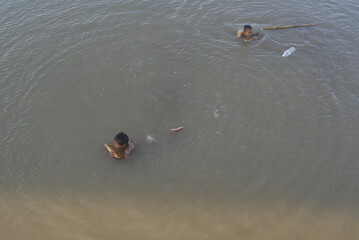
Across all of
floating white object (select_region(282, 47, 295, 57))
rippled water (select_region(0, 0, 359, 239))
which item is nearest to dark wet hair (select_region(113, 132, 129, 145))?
rippled water (select_region(0, 0, 359, 239))

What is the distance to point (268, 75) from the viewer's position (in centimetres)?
1260

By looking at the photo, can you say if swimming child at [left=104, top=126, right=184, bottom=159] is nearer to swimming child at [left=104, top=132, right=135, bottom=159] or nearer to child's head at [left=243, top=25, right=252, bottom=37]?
swimming child at [left=104, top=132, right=135, bottom=159]

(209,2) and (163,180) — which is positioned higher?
(209,2)

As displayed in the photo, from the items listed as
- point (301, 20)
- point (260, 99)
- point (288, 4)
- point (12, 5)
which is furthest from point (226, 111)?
point (12, 5)

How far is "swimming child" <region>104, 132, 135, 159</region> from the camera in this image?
376 inches

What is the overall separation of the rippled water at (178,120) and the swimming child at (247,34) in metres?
0.27

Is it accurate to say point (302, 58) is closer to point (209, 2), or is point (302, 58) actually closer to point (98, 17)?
point (209, 2)

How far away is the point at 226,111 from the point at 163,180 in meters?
3.10

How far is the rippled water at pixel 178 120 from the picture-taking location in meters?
8.79

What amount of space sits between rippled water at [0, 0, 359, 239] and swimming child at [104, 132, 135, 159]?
0.96 ft

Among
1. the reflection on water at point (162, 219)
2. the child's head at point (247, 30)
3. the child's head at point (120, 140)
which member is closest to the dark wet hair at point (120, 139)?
the child's head at point (120, 140)

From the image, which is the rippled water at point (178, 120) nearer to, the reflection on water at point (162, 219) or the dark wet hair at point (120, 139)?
the reflection on water at point (162, 219)

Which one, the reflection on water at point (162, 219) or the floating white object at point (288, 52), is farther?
the floating white object at point (288, 52)

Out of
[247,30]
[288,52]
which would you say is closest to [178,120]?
[247,30]
